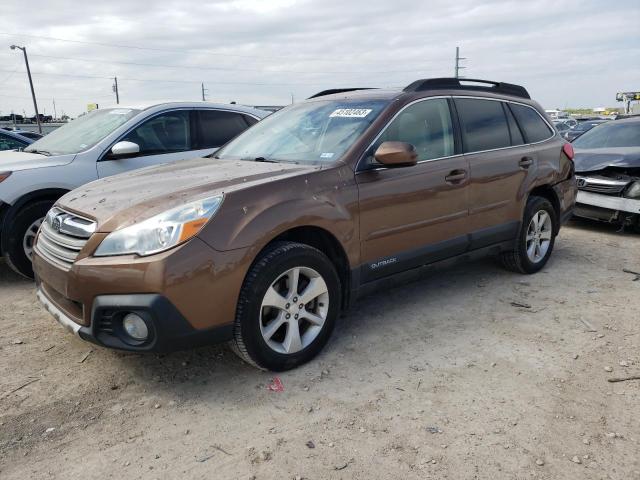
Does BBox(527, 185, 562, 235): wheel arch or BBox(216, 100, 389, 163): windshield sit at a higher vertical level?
BBox(216, 100, 389, 163): windshield

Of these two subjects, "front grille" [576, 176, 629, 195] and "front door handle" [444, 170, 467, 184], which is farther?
"front grille" [576, 176, 629, 195]

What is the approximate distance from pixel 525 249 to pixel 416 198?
1.68 metres

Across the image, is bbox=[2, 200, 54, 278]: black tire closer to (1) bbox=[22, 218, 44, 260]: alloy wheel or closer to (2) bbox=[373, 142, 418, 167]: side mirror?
(1) bbox=[22, 218, 44, 260]: alloy wheel

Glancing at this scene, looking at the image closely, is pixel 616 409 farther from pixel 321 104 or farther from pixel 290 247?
pixel 321 104

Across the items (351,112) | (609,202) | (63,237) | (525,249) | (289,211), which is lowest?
(525,249)

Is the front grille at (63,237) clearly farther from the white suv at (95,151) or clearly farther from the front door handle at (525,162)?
the front door handle at (525,162)

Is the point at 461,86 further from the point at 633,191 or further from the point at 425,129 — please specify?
the point at 633,191

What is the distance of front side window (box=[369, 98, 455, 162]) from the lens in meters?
3.72

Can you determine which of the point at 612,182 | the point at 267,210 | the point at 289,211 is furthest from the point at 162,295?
the point at 612,182

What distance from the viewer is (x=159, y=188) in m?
3.20

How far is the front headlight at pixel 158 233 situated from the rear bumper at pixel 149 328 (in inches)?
9.7

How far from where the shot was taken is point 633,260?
18.3ft

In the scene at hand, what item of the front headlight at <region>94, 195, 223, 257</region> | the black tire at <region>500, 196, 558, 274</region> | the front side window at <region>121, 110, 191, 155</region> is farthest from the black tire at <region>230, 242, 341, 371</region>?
the front side window at <region>121, 110, 191, 155</region>

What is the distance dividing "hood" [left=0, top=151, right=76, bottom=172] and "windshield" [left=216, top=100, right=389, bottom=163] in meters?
1.80
